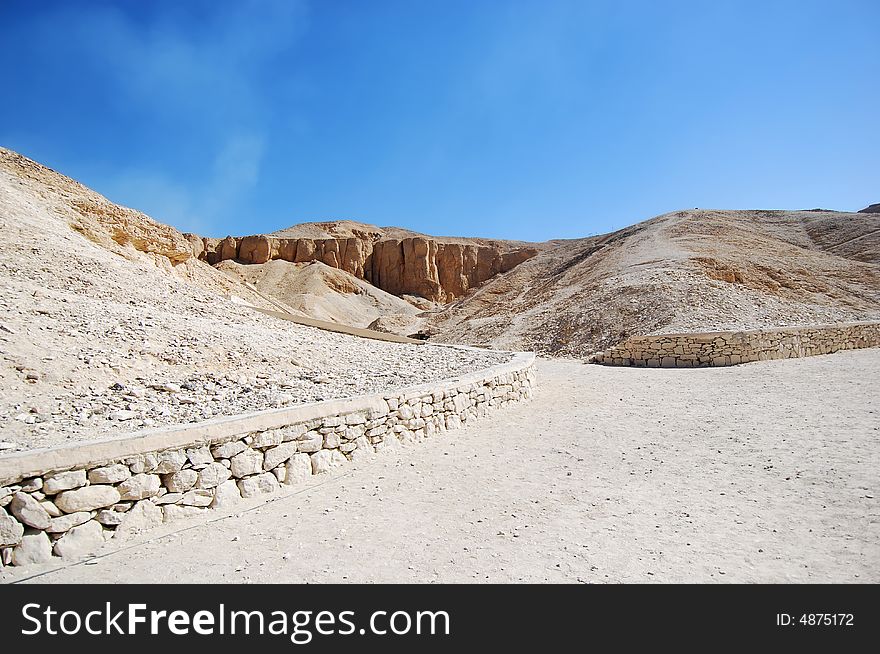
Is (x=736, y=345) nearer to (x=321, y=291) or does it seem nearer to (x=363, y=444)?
(x=363, y=444)

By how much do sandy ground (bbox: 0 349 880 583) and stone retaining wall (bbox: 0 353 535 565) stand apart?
0.19 m

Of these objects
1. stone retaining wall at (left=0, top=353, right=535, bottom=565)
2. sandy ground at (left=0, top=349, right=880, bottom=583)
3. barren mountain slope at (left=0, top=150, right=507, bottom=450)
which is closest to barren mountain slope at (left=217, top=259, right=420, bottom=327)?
barren mountain slope at (left=0, top=150, right=507, bottom=450)

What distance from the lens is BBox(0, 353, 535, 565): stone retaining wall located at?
3.40 metres

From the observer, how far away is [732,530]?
151 inches

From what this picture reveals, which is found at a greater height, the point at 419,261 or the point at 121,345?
the point at 419,261

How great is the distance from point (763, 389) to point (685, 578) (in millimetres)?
8503

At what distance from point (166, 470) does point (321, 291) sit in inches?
1667

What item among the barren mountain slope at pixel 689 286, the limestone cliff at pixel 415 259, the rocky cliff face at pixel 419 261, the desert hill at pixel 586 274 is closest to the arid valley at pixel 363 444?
the desert hill at pixel 586 274

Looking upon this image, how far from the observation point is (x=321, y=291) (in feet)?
148

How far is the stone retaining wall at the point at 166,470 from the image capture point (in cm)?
340

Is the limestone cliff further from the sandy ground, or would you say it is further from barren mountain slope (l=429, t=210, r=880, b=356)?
the sandy ground

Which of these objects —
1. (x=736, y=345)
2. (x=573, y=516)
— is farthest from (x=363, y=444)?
(x=736, y=345)

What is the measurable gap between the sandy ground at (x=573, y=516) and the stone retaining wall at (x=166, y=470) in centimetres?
19

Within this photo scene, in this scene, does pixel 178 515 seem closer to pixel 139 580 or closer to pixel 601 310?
pixel 139 580
